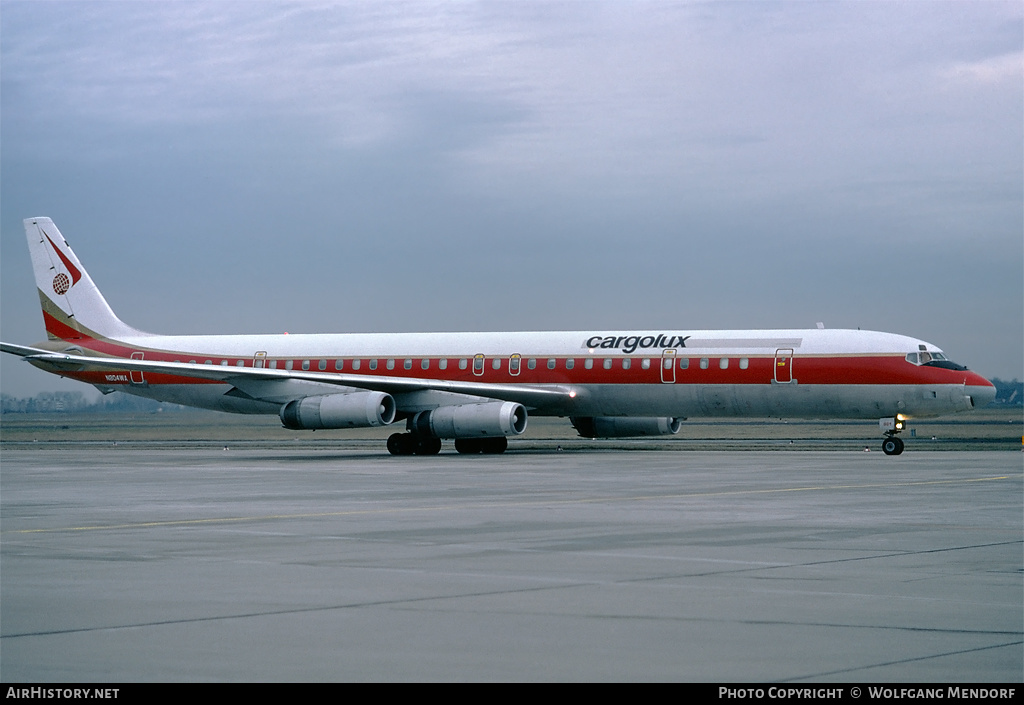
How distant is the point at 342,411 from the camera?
4097cm

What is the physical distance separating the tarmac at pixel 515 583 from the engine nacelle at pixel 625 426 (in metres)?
19.5

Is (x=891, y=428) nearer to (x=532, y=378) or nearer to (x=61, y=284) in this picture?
(x=532, y=378)

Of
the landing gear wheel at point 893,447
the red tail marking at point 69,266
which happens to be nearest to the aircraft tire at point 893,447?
the landing gear wheel at point 893,447

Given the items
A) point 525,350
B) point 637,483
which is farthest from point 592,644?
point 525,350

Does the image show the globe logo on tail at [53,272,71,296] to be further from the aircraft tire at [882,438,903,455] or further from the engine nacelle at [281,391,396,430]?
the aircraft tire at [882,438,903,455]

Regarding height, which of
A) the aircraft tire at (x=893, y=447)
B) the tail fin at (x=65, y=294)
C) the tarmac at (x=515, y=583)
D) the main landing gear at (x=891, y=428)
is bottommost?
the tarmac at (x=515, y=583)

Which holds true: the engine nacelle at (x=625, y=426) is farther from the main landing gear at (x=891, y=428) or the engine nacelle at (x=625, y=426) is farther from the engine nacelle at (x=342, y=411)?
the main landing gear at (x=891, y=428)

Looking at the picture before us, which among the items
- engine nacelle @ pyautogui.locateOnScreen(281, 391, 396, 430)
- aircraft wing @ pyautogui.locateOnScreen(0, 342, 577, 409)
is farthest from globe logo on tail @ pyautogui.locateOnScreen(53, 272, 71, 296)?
engine nacelle @ pyautogui.locateOnScreen(281, 391, 396, 430)

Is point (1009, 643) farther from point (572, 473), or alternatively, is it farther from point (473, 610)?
point (572, 473)

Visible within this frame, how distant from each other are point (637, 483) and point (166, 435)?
45531 millimetres

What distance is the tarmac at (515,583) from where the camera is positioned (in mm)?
8398

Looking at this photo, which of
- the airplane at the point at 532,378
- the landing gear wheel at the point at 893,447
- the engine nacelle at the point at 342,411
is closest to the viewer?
the landing gear wheel at the point at 893,447

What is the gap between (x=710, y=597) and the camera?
11055mm
